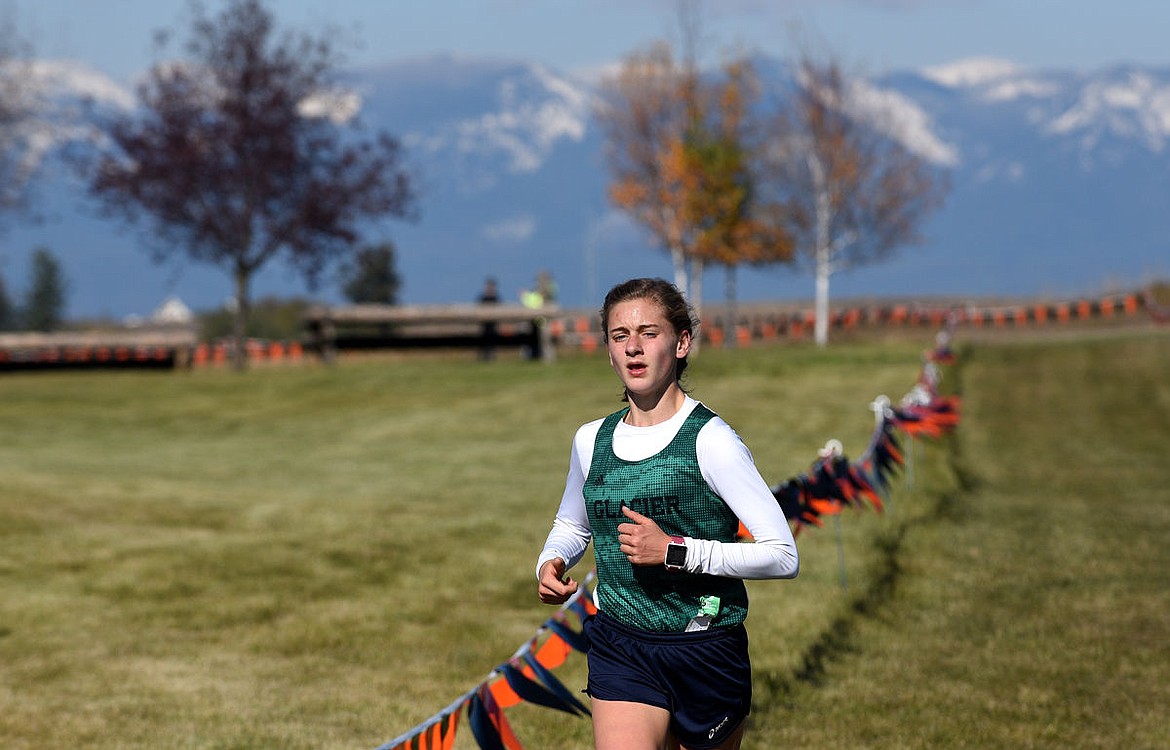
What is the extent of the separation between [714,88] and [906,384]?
929 inches

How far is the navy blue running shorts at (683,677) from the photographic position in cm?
407

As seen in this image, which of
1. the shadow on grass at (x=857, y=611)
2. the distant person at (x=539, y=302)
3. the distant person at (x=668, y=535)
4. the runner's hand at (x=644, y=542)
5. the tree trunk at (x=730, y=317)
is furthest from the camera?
the tree trunk at (x=730, y=317)

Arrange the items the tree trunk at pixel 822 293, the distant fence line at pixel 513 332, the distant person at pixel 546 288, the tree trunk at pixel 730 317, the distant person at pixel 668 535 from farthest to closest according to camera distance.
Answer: the tree trunk at pixel 822 293 < the tree trunk at pixel 730 317 < the distant person at pixel 546 288 < the distant fence line at pixel 513 332 < the distant person at pixel 668 535

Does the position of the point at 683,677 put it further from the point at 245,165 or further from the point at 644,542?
the point at 245,165

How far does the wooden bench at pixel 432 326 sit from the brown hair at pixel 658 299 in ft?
92.5

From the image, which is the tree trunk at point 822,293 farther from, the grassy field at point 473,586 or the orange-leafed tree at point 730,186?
the grassy field at point 473,586

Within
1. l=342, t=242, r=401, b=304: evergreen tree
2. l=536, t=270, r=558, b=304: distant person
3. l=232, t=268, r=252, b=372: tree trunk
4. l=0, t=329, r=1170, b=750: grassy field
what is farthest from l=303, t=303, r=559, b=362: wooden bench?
l=342, t=242, r=401, b=304: evergreen tree

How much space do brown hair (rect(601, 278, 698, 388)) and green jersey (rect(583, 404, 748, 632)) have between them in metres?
0.25

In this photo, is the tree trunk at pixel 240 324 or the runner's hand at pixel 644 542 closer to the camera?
the runner's hand at pixel 644 542

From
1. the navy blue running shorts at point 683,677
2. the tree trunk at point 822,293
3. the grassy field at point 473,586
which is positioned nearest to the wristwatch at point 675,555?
the navy blue running shorts at point 683,677

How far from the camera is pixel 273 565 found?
11625mm

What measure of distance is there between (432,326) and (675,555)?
31.0 m

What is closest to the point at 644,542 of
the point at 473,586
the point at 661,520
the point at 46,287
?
the point at 661,520

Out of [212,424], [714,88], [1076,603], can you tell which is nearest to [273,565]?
[1076,603]
